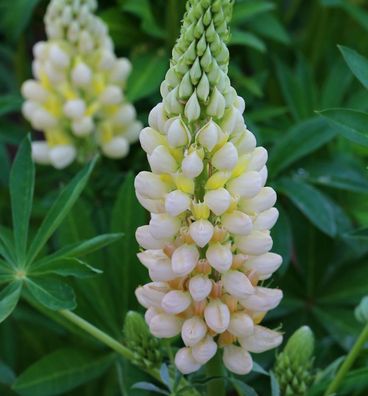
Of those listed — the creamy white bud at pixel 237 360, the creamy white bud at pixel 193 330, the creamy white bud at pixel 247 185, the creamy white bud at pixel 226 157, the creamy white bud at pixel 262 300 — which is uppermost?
the creamy white bud at pixel 226 157

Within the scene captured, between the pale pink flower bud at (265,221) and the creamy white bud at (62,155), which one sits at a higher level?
the pale pink flower bud at (265,221)

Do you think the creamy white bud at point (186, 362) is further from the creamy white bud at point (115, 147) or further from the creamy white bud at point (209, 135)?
the creamy white bud at point (115, 147)

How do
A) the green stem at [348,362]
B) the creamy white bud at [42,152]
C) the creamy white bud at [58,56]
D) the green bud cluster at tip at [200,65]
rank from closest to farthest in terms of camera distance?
the green bud cluster at tip at [200,65] → the green stem at [348,362] → the creamy white bud at [58,56] → the creamy white bud at [42,152]

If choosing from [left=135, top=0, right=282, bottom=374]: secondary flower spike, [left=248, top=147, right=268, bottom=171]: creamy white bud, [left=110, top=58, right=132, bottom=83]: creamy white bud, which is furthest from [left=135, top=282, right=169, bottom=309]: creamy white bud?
[left=110, top=58, right=132, bottom=83]: creamy white bud

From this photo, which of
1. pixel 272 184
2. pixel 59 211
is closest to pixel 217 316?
pixel 59 211

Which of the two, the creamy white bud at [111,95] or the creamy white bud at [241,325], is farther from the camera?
the creamy white bud at [111,95]

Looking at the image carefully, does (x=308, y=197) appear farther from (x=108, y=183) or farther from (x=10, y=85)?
(x=10, y=85)

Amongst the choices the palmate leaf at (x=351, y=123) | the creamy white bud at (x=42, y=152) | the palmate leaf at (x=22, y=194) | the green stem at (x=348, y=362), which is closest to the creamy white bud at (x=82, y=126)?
the creamy white bud at (x=42, y=152)

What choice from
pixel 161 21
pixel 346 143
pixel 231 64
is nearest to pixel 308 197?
pixel 346 143

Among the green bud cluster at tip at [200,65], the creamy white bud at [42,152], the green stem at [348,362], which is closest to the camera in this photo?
the green bud cluster at tip at [200,65]

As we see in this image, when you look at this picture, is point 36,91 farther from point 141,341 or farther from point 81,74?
point 141,341
